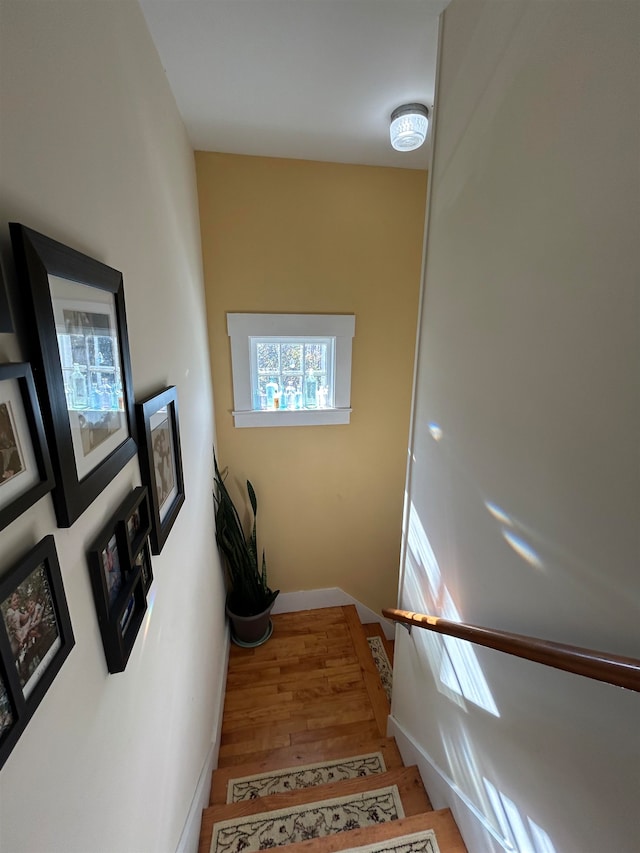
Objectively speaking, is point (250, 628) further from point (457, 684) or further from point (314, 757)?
point (457, 684)

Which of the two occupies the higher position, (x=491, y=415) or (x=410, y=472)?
(x=491, y=415)

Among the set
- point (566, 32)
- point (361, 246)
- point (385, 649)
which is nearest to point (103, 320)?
point (566, 32)

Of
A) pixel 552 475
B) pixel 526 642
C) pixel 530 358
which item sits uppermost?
pixel 530 358

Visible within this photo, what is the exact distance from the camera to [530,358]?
0.82 meters

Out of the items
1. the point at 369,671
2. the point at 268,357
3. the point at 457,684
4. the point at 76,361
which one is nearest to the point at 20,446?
the point at 76,361

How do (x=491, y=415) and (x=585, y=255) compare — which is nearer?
(x=585, y=255)

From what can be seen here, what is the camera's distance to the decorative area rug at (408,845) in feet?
4.05

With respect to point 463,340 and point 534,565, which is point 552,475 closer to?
point 534,565

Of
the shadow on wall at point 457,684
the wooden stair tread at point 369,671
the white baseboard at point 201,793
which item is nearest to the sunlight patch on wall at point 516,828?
the shadow on wall at point 457,684

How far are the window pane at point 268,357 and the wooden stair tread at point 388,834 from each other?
214 centimetres

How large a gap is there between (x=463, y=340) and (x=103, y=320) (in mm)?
930

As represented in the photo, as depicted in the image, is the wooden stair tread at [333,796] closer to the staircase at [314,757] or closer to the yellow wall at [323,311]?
the staircase at [314,757]

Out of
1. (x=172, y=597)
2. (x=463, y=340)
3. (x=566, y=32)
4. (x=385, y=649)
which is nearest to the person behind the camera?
(x=566, y=32)

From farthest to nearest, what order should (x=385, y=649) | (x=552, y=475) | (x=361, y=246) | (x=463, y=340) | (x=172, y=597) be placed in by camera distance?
(x=385, y=649)
(x=361, y=246)
(x=172, y=597)
(x=463, y=340)
(x=552, y=475)
